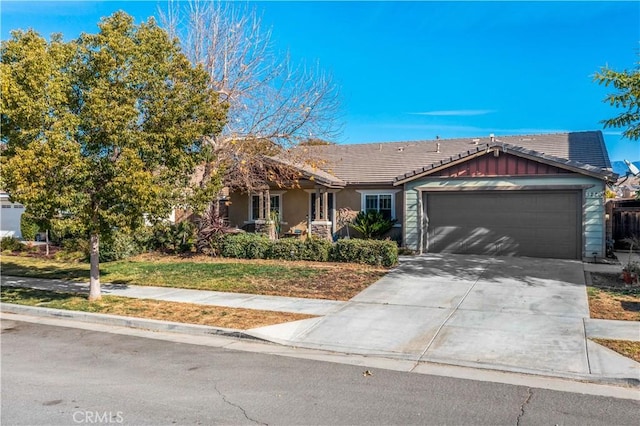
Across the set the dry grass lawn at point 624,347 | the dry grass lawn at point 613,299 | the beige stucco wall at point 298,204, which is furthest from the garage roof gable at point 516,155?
→ the dry grass lawn at point 624,347

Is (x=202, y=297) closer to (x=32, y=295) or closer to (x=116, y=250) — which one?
(x=32, y=295)

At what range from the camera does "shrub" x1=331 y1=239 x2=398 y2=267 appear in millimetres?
14297

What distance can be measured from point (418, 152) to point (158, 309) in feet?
52.7

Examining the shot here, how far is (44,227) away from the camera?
9.97 metres

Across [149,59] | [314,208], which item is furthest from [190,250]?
[149,59]

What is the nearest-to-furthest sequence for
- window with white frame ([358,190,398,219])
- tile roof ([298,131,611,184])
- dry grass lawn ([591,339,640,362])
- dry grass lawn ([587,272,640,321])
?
dry grass lawn ([591,339,640,362]) < dry grass lawn ([587,272,640,321]) < tile roof ([298,131,611,184]) < window with white frame ([358,190,398,219])

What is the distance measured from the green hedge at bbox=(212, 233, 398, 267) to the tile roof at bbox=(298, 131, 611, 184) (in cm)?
524

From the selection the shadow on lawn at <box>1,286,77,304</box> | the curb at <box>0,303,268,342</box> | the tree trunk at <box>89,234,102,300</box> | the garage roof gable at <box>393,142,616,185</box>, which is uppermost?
the garage roof gable at <box>393,142,616,185</box>

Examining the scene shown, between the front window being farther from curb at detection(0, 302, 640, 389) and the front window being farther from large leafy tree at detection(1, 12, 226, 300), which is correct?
curb at detection(0, 302, 640, 389)

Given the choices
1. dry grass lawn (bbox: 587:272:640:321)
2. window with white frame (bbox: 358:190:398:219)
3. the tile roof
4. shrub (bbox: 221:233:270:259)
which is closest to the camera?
dry grass lawn (bbox: 587:272:640:321)

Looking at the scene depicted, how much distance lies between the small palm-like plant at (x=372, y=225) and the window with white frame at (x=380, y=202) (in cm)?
58

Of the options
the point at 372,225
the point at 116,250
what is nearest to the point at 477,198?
the point at 372,225

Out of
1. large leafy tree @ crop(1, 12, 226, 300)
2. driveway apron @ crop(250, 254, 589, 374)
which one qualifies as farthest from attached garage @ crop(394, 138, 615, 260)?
large leafy tree @ crop(1, 12, 226, 300)

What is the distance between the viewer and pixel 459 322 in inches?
330
